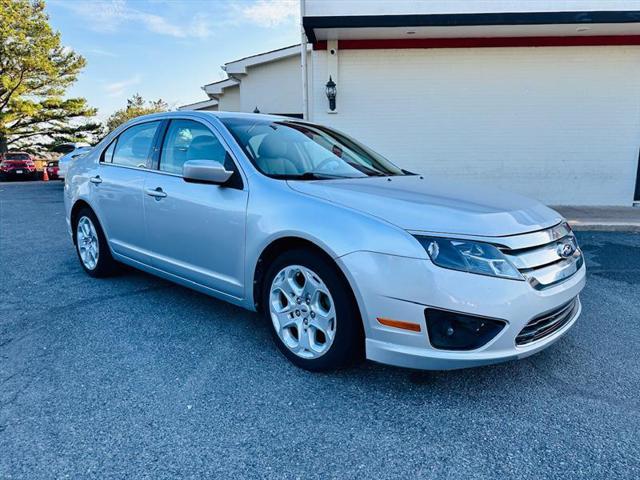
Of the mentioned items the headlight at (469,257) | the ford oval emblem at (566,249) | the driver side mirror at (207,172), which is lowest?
the ford oval emblem at (566,249)

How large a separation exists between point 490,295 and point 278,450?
125cm

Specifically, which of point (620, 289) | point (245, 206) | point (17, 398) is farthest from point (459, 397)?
point (620, 289)

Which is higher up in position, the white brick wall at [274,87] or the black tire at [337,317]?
the white brick wall at [274,87]

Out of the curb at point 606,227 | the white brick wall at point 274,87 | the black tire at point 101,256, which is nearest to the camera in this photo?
the black tire at point 101,256

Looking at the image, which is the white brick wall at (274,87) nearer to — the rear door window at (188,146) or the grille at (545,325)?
the rear door window at (188,146)

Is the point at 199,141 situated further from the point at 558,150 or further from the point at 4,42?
the point at 4,42

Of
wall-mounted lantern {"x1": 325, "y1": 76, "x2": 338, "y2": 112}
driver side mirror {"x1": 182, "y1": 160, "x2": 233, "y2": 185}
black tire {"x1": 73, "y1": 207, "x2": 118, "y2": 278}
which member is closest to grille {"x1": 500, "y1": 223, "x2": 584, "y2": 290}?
driver side mirror {"x1": 182, "y1": 160, "x2": 233, "y2": 185}

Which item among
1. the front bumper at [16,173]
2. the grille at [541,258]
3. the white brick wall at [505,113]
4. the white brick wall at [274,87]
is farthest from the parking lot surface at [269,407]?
the front bumper at [16,173]

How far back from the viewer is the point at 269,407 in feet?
7.92

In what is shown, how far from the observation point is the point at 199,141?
11.2 feet

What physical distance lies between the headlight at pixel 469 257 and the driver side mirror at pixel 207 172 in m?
1.38

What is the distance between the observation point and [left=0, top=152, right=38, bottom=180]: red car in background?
77.2 feet

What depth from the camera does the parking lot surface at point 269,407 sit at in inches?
78.5

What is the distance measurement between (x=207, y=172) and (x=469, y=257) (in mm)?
1714
